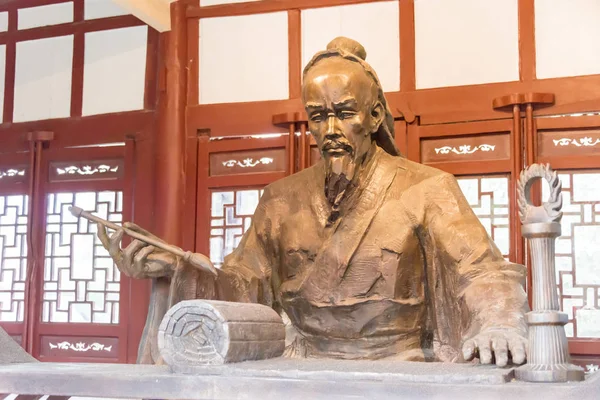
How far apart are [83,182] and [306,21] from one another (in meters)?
1.70

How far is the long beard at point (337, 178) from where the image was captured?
117 inches

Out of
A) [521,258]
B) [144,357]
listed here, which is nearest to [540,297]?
[144,357]

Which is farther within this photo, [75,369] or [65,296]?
[65,296]

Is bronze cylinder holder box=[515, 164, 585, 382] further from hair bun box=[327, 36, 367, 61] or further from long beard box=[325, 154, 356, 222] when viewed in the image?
hair bun box=[327, 36, 367, 61]

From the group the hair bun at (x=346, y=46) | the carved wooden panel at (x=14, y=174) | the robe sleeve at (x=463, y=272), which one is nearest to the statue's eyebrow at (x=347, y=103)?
the hair bun at (x=346, y=46)

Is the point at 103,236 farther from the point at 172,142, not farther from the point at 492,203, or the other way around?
the point at 492,203

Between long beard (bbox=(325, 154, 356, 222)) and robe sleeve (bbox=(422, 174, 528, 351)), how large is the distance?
0.29 m

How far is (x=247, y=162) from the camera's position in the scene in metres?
4.93

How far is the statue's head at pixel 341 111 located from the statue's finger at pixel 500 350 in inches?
38.6


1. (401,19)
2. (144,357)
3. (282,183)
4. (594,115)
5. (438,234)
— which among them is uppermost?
(401,19)

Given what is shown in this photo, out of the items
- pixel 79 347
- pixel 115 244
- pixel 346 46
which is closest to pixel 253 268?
pixel 115 244

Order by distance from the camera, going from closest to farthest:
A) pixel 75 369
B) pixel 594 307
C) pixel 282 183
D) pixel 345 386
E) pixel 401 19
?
pixel 345 386 < pixel 75 369 < pixel 282 183 < pixel 594 307 < pixel 401 19

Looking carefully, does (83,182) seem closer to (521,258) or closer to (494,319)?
(521,258)

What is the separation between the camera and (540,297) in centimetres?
196
